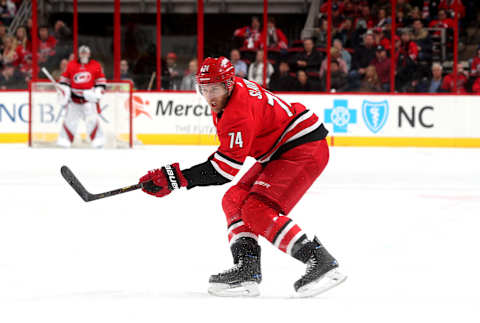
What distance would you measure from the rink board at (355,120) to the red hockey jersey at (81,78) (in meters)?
0.96

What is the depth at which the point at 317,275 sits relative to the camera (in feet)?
8.96

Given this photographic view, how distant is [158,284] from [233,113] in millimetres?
750

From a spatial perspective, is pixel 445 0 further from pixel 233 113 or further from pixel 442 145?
pixel 233 113

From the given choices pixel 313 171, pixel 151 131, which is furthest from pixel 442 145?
pixel 313 171

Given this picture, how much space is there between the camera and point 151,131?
1044 centimetres

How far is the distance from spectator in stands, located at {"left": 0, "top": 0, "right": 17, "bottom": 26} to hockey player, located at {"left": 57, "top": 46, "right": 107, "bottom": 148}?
2549 mm

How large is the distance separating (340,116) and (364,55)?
3.57ft

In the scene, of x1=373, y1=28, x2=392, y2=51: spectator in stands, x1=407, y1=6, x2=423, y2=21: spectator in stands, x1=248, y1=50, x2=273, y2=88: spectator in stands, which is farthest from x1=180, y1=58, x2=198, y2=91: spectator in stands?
x1=407, y1=6, x2=423, y2=21: spectator in stands

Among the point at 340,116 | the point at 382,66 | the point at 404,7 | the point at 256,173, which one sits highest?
the point at 404,7

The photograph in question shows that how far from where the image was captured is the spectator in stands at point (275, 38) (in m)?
11.1

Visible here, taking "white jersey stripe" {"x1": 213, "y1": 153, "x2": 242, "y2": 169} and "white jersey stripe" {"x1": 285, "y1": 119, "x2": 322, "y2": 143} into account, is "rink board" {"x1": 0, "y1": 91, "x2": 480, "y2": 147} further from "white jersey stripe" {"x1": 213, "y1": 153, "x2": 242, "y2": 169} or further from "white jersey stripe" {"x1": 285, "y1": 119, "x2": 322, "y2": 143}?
"white jersey stripe" {"x1": 213, "y1": 153, "x2": 242, "y2": 169}

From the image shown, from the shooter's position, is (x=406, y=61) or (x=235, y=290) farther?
(x=406, y=61)

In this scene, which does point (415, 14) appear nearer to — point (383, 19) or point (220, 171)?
point (383, 19)

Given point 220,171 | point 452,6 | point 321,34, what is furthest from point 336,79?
point 220,171
